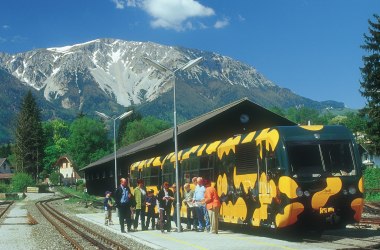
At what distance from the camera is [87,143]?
120000mm

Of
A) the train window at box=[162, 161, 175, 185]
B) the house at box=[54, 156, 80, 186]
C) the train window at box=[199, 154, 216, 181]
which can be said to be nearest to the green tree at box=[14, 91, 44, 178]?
the house at box=[54, 156, 80, 186]

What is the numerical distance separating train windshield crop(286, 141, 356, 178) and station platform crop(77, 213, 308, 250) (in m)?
1.92

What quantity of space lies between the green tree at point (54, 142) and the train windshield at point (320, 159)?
124215 mm

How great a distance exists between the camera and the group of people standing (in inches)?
770

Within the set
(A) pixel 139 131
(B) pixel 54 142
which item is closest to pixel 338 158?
(A) pixel 139 131

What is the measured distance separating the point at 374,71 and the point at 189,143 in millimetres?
16150

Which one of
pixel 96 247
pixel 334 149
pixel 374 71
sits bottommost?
pixel 96 247

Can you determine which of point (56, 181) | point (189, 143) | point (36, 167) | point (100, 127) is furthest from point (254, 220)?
point (56, 181)

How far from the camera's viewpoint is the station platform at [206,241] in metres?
15.5

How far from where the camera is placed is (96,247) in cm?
1797

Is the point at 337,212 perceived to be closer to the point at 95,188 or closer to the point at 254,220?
the point at 254,220

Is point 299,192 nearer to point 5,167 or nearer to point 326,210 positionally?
point 326,210

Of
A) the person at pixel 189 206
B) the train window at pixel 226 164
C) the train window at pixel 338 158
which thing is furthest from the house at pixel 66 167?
the train window at pixel 338 158

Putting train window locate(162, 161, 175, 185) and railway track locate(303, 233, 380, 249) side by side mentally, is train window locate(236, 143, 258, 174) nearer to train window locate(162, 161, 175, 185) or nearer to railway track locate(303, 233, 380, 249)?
railway track locate(303, 233, 380, 249)
